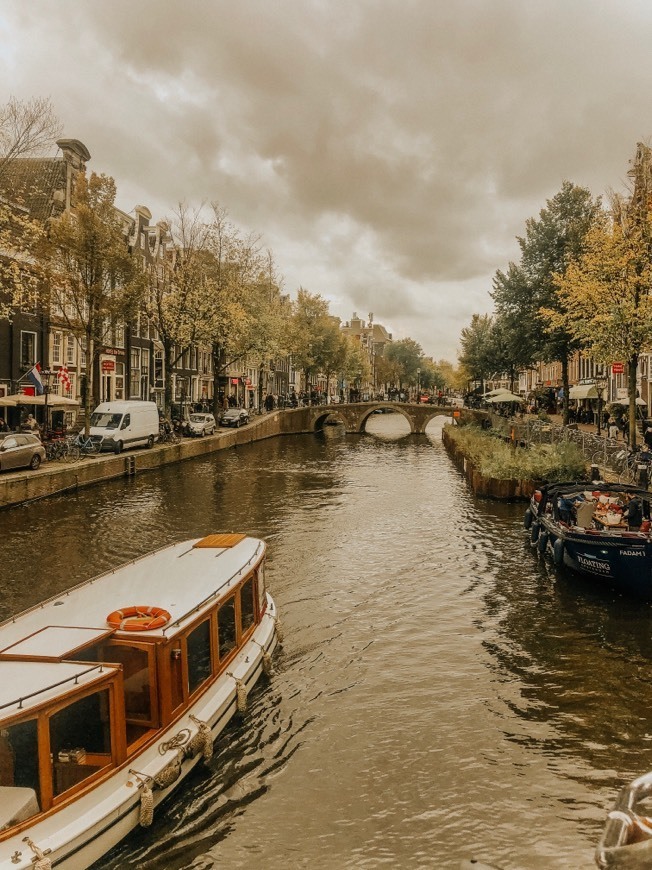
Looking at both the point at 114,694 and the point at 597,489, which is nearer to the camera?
the point at 114,694

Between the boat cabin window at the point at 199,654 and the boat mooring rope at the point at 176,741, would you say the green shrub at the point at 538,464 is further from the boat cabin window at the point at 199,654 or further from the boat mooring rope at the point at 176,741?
the boat mooring rope at the point at 176,741

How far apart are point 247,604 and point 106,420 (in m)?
28.5

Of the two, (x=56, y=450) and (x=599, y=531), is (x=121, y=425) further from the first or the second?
(x=599, y=531)

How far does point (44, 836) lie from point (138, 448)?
3519 centimetres

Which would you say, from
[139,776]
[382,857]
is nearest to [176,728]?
[139,776]

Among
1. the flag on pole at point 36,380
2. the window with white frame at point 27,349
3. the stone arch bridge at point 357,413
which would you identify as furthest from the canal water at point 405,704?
the stone arch bridge at point 357,413

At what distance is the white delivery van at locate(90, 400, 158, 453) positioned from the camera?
37.2m

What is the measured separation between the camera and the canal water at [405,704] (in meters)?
8.45

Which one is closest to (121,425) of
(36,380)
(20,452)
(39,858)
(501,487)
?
(36,380)

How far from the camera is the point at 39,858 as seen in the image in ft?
20.9

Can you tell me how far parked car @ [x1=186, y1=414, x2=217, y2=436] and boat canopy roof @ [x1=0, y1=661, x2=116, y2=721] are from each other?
4208 centimetres

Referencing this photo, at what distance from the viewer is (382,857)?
8148 mm

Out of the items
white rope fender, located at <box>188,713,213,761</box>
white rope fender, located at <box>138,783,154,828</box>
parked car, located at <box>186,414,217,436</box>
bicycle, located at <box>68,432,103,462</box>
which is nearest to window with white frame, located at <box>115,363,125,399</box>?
parked car, located at <box>186,414,217,436</box>

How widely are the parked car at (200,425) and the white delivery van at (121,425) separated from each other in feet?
26.9
